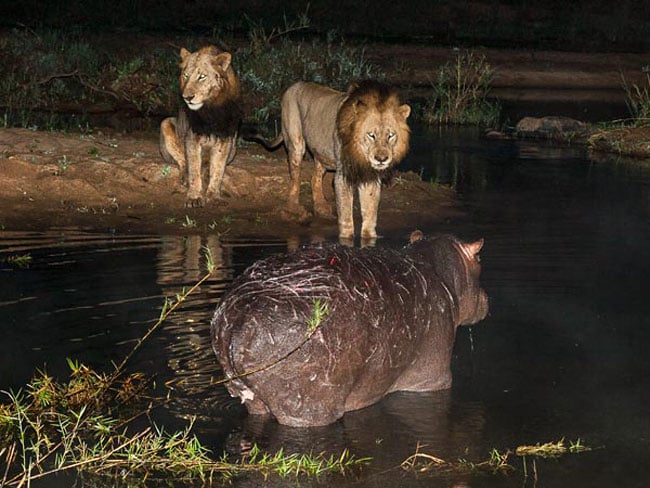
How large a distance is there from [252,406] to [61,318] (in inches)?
98.8

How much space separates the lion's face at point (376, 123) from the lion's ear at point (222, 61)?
214 cm

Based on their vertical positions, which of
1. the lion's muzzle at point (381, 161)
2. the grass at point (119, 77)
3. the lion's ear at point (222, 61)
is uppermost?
the lion's ear at point (222, 61)

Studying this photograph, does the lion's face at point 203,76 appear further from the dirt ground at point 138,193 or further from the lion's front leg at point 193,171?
the dirt ground at point 138,193

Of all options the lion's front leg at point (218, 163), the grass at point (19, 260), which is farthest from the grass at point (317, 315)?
the lion's front leg at point (218, 163)

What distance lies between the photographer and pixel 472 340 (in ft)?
29.8

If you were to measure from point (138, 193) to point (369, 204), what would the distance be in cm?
328

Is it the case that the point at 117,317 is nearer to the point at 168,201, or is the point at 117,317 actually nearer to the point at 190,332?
the point at 190,332

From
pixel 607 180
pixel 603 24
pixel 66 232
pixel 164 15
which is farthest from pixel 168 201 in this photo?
pixel 603 24

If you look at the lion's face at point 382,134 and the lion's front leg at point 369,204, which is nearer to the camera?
the lion's face at point 382,134

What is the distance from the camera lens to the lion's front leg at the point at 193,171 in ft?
Answer: 45.5

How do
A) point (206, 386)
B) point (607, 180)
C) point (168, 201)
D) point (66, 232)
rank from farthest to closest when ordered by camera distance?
point (607, 180)
point (168, 201)
point (66, 232)
point (206, 386)

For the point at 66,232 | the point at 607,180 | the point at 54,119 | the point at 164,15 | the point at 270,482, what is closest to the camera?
the point at 270,482

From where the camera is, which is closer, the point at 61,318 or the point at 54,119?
the point at 61,318

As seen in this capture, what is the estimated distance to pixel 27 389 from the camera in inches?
→ 296
